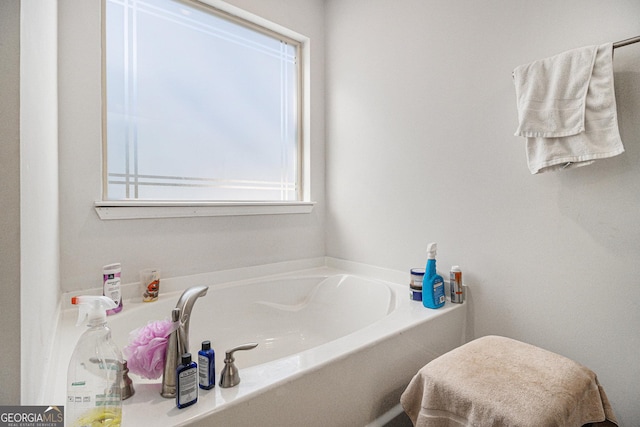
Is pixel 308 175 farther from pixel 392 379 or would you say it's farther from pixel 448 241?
pixel 392 379

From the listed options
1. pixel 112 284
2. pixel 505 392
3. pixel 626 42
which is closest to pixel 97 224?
pixel 112 284

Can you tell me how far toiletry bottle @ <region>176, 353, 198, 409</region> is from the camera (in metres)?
0.77

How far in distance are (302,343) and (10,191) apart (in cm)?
161

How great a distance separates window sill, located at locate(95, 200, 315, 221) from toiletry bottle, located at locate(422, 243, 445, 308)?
3.15ft

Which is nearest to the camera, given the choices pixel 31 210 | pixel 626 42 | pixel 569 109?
pixel 31 210

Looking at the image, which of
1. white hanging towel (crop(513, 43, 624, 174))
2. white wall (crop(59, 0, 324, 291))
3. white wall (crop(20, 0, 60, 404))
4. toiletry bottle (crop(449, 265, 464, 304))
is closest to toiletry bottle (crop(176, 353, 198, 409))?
white wall (crop(20, 0, 60, 404))

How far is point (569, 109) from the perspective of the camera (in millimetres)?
1170

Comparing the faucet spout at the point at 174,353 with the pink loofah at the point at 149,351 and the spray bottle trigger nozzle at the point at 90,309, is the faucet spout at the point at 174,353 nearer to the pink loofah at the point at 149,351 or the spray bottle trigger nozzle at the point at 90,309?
the pink loofah at the point at 149,351

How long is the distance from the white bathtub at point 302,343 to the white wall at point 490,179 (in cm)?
28

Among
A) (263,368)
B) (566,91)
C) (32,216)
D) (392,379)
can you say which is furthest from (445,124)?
(32,216)

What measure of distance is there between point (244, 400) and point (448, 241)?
122 cm

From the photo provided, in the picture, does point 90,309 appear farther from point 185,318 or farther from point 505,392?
point 505,392

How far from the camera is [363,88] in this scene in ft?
6.74

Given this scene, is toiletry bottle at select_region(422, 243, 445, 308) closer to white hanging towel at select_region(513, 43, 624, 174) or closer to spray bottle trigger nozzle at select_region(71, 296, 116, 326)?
white hanging towel at select_region(513, 43, 624, 174)
